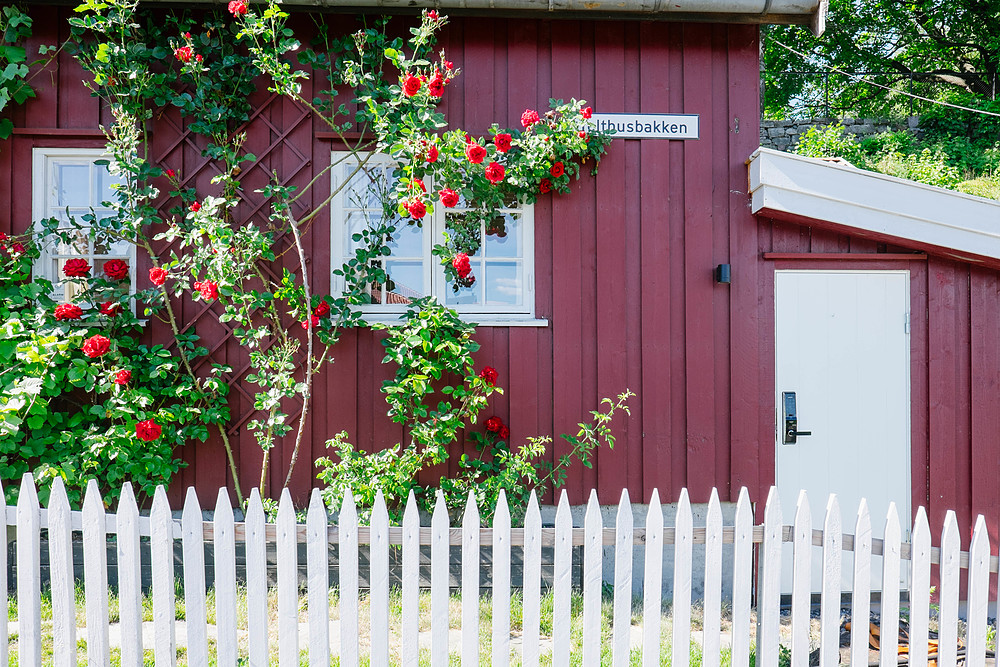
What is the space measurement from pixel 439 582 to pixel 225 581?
77 centimetres

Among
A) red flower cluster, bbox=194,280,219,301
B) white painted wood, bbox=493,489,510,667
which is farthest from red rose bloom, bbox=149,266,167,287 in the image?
white painted wood, bbox=493,489,510,667

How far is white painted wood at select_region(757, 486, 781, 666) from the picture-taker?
7.95ft

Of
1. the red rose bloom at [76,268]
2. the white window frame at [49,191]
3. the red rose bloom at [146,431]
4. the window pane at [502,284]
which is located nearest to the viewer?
the red rose bloom at [146,431]

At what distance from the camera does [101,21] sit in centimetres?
380

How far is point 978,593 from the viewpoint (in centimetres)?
250

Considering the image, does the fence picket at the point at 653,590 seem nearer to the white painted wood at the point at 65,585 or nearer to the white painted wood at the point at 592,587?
the white painted wood at the point at 592,587

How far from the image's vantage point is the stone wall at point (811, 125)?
41.8 ft

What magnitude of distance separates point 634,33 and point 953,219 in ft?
7.48

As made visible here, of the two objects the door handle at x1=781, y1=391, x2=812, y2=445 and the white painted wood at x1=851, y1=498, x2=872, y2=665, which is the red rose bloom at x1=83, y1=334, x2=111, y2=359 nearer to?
the white painted wood at x1=851, y1=498, x2=872, y2=665

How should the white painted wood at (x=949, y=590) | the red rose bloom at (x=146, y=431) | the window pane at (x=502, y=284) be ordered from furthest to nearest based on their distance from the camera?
the window pane at (x=502, y=284)
the red rose bloom at (x=146, y=431)
the white painted wood at (x=949, y=590)

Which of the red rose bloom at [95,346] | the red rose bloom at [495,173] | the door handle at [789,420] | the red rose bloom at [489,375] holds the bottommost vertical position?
the door handle at [789,420]

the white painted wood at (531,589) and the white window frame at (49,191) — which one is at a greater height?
the white window frame at (49,191)

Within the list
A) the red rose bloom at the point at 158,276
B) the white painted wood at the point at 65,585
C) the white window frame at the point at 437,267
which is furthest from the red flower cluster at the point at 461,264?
the white painted wood at the point at 65,585

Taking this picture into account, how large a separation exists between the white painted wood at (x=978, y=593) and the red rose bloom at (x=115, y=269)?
14.5 ft
